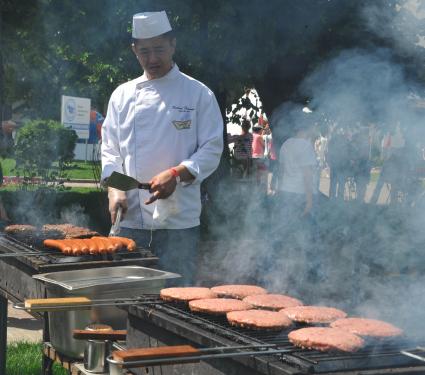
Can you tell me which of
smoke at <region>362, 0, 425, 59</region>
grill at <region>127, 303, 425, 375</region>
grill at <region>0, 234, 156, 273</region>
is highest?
smoke at <region>362, 0, 425, 59</region>

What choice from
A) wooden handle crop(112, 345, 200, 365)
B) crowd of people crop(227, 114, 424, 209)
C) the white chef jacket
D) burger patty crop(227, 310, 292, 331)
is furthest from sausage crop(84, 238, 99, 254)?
crowd of people crop(227, 114, 424, 209)

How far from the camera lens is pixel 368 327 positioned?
248 cm

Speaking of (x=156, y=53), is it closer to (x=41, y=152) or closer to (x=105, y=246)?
(x=105, y=246)

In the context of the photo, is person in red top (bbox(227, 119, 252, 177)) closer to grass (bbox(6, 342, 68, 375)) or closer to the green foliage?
the green foliage

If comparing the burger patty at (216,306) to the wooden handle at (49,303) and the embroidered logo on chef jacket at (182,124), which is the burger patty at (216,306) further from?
the embroidered logo on chef jacket at (182,124)

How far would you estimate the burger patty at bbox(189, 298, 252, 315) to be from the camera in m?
2.73

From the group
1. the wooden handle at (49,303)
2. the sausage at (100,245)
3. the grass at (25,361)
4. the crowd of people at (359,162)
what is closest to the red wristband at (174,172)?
the sausage at (100,245)

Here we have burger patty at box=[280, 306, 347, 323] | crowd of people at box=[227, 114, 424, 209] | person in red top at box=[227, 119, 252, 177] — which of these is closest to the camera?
burger patty at box=[280, 306, 347, 323]

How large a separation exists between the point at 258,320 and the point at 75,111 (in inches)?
567

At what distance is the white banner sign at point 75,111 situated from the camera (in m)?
16.2

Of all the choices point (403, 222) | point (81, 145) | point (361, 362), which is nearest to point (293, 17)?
point (403, 222)

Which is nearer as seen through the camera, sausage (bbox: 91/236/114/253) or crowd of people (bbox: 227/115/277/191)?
sausage (bbox: 91/236/114/253)

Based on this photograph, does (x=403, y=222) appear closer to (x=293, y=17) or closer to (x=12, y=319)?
(x=293, y=17)

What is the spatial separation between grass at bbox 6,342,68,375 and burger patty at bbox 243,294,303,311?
270 centimetres
